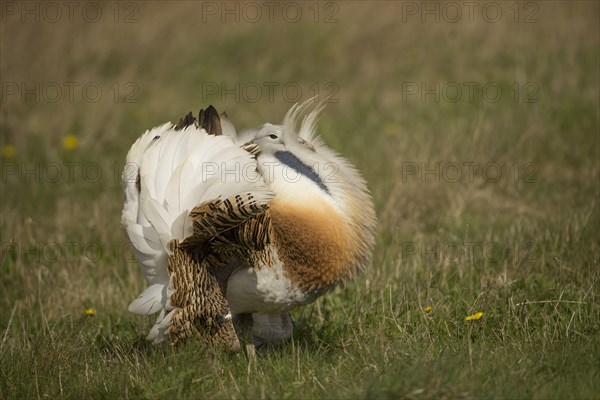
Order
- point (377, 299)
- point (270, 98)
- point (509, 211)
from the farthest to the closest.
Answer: point (270, 98) < point (509, 211) < point (377, 299)

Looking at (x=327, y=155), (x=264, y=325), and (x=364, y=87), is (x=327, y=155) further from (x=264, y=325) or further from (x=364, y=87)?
(x=364, y=87)

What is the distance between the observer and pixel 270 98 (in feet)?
32.2

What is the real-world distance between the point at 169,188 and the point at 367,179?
3462 millimetres

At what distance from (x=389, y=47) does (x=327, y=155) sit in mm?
6099

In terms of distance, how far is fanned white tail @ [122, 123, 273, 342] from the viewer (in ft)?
13.5

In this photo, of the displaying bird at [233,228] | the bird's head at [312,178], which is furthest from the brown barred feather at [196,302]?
the bird's head at [312,178]

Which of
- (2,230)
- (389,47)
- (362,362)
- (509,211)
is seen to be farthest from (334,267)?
(389,47)

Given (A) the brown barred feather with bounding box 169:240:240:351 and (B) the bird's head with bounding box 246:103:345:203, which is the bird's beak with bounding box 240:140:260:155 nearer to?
(B) the bird's head with bounding box 246:103:345:203

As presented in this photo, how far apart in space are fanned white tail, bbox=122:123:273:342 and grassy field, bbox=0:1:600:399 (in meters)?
0.32

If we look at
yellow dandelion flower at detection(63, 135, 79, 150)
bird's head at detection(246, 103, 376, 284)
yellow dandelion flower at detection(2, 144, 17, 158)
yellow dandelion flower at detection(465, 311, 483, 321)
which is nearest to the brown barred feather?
bird's head at detection(246, 103, 376, 284)

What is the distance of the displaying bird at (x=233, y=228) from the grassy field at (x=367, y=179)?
266 millimetres

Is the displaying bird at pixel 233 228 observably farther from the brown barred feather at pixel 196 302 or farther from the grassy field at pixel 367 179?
the grassy field at pixel 367 179

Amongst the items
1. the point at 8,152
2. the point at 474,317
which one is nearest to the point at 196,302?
the point at 474,317

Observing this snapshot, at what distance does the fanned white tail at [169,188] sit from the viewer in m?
4.10
